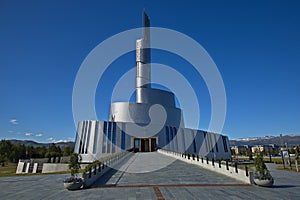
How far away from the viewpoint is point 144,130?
135ft

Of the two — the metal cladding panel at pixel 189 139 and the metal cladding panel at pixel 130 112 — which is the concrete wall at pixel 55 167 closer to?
the metal cladding panel at pixel 130 112

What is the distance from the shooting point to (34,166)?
99.0 ft

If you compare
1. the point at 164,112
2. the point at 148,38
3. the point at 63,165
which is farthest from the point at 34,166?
the point at 148,38

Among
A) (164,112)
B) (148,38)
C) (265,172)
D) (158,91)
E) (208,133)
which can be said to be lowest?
(265,172)

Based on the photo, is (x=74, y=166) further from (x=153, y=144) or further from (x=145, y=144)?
(x=145, y=144)

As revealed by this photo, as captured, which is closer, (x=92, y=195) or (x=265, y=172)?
(x=92, y=195)

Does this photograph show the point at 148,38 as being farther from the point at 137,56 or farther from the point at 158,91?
the point at 158,91

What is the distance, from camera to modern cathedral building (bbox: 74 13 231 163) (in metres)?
37.3

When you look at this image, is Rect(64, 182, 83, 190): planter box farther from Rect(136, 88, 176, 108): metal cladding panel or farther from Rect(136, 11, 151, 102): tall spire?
Rect(136, 11, 151, 102): tall spire

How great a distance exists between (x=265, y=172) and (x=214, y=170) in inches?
173

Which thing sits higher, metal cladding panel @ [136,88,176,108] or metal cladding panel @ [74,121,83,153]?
metal cladding panel @ [136,88,176,108]

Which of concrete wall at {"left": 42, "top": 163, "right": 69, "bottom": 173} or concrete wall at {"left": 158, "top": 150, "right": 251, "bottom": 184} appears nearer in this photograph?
concrete wall at {"left": 158, "top": 150, "right": 251, "bottom": 184}

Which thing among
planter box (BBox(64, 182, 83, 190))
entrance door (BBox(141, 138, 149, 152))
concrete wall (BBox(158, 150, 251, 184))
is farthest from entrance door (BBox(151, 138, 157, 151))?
planter box (BBox(64, 182, 83, 190))

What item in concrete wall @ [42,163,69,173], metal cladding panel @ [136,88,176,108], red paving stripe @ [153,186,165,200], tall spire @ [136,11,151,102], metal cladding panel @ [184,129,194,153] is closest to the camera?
red paving stripe @ [153,186,165,200]
